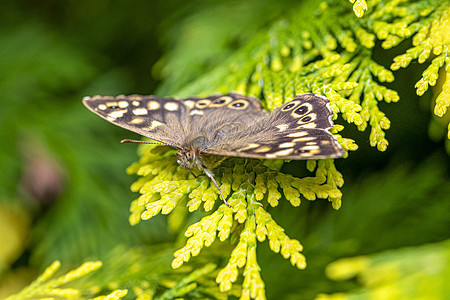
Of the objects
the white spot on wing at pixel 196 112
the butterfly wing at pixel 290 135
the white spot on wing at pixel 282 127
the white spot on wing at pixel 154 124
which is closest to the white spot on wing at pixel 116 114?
the white spot on wing at pixel 154 124

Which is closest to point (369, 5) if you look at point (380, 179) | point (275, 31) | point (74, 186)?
point (275, 31)

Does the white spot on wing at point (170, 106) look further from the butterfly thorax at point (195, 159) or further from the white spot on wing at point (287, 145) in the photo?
the white spot on wing at point (287, 145)

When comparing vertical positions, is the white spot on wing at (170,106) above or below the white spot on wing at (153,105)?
below

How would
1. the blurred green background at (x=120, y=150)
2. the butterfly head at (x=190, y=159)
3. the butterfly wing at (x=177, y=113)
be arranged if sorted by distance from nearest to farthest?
the butterfly head at (x=190, y=159)
the butterfly wing at (x=177, y=113)
the blurred green background at (x=120, y=150)

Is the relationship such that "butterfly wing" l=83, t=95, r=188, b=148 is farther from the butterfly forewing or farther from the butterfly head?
the butterfly head

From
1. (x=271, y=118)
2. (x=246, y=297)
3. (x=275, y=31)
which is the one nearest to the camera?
(x=246, y=297)

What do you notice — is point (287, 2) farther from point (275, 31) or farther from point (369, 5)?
point (369, 5)

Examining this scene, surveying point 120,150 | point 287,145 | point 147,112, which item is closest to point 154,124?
point 147,112
